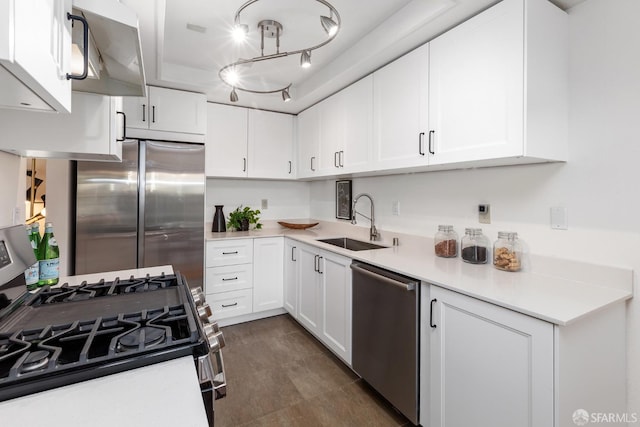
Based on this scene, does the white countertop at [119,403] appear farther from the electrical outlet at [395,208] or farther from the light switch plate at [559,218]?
the electrical outlet at [395,208]

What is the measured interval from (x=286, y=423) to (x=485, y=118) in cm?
193

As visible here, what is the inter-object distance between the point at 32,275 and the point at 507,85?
2282 millimetres

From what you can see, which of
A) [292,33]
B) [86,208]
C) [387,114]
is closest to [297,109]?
[292,33]

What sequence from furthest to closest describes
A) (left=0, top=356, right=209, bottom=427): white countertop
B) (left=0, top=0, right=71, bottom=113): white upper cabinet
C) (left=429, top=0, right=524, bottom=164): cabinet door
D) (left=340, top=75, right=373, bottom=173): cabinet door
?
(left=340, top=75, right=373, bottom=173): cabinet door → (left=429, top=0, right=524, bottom=164): cabinet door → (left=0, top=356, right=209, bottom=427): white countertop → (left=0, top=0, right=71, bottom=113): white upper cabinet

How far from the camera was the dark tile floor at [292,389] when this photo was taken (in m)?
1.72

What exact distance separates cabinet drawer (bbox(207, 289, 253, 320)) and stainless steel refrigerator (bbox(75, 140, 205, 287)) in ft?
0.83

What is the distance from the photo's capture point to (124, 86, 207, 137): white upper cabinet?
259 cm

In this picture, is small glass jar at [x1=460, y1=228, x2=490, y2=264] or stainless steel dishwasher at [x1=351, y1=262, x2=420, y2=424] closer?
stainless steel dishwasher at [x1=351, y1=262, x2=420, y2=424]

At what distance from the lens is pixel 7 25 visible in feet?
1.35

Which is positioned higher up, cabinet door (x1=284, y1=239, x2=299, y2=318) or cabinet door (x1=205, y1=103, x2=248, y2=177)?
cabinet door (x1=205, y1=103, x2=248, y2=177)

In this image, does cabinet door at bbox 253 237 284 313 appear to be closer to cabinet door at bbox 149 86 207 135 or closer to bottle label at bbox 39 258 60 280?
cabinet door at bbox 149 86 207 135

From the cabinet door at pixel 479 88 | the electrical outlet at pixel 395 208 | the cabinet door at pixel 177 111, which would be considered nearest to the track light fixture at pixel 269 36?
the cabinet door at pixel 479 88

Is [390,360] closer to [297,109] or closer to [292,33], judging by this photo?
[292,33]

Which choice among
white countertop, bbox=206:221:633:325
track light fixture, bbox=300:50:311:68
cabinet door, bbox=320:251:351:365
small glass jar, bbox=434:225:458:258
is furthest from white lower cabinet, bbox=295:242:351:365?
track light fixture, bbox=300:50:311:68
